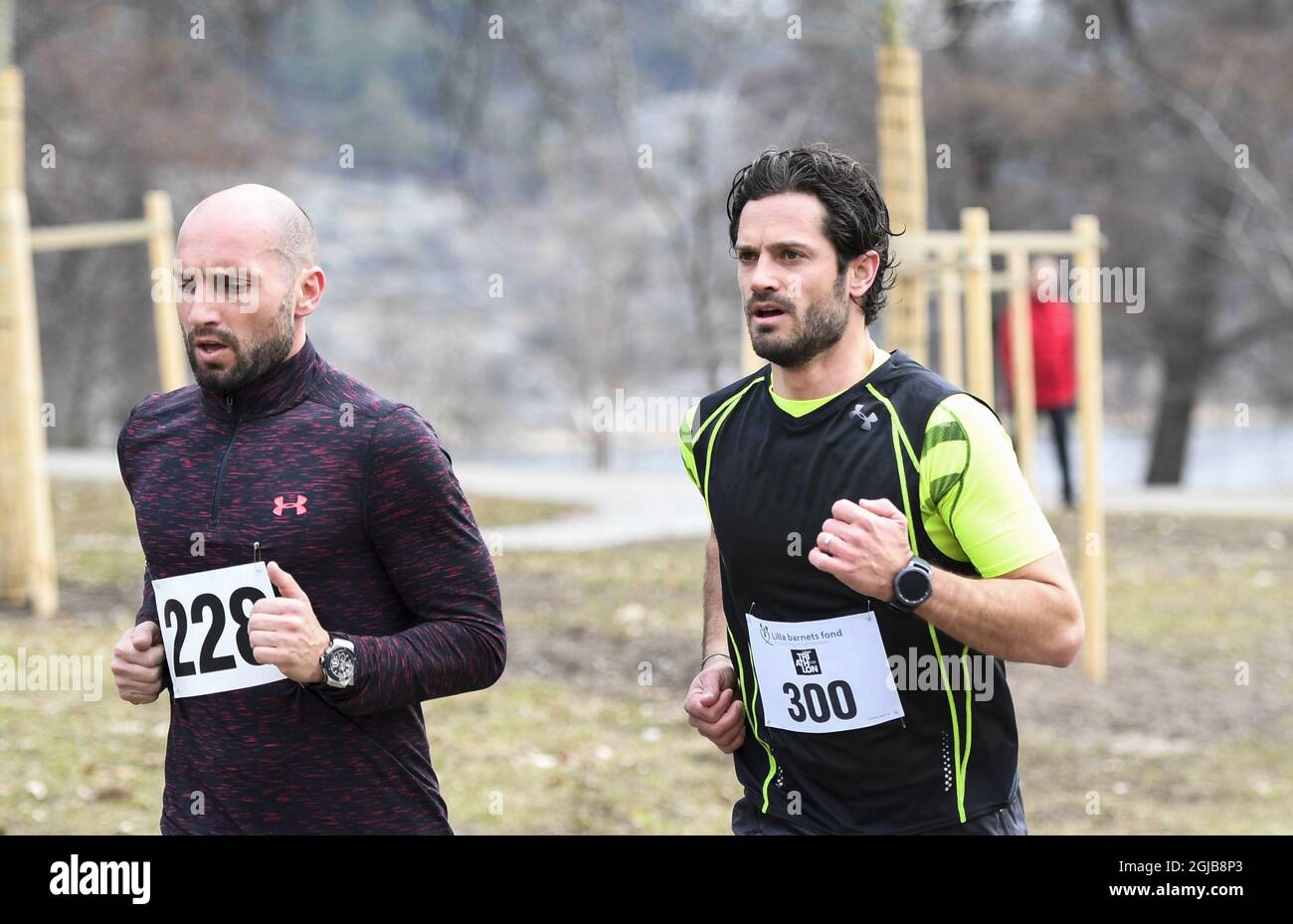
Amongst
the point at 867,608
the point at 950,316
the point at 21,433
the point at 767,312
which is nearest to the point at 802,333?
the point at 767,312

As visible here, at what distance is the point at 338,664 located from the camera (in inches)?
104

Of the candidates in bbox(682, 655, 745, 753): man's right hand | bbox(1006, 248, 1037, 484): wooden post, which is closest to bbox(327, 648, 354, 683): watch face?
bbox(682, 655, 745, 753): man's right hand

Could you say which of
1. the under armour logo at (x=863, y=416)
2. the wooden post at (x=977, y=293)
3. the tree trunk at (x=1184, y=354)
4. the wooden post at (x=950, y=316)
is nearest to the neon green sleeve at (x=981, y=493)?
the under armour logo at (x=863, y=416)

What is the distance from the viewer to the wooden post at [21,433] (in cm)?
842

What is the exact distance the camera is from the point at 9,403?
8.45m

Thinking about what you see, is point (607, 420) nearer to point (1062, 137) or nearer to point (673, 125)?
point (673, 125)

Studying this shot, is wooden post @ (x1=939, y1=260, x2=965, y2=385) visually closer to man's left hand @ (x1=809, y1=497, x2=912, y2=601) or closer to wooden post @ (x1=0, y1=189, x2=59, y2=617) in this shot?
wooden post @ (x1=0, y1=189, x2=59, y2=617)

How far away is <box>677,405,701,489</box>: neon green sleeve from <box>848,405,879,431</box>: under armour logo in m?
0.41

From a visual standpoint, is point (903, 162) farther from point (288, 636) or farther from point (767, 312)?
point (288, 636)

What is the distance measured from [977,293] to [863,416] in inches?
205

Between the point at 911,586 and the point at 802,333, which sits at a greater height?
the point at 802,333

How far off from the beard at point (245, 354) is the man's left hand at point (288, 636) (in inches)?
15.1
